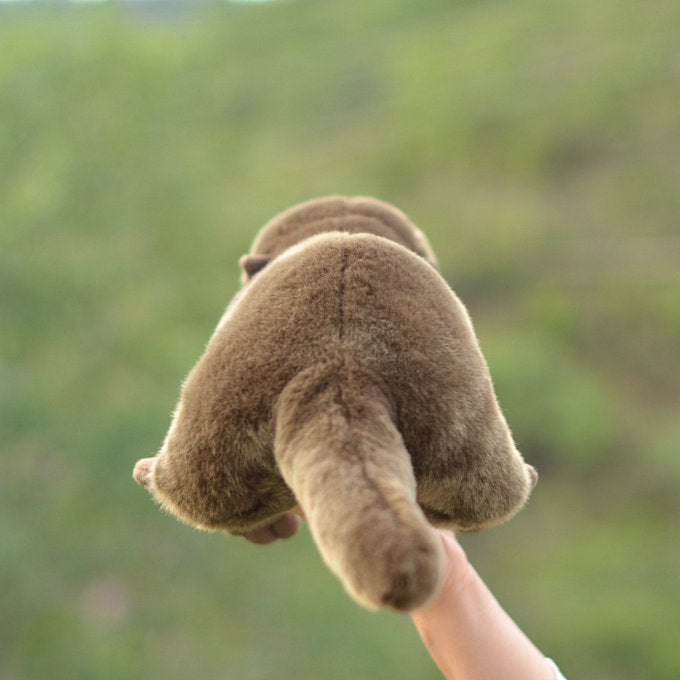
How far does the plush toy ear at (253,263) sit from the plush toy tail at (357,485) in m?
0.50

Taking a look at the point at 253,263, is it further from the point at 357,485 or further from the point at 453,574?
the point at 453,574

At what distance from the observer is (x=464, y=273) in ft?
40.6

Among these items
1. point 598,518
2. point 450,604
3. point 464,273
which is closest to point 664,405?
point 598,518

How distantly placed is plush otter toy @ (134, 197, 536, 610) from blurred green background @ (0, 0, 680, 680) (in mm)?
4627

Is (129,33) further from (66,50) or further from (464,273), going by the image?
(464,273)

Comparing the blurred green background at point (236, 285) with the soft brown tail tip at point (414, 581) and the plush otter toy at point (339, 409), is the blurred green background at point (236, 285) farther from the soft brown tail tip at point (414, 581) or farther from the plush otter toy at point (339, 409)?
the soft brown tail tip at point (414, 581)

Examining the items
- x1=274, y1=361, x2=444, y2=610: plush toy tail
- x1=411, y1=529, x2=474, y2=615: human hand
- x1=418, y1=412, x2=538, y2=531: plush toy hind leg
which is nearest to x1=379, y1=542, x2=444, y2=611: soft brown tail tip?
x1=274, y1=361, x2=444, y2=610: plush toy tail

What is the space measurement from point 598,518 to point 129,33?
7.72 m

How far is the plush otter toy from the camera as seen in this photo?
108 cm

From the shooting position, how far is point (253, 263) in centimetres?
161

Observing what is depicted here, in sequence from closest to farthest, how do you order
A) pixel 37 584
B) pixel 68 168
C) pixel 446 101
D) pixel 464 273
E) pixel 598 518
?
pixel 68 168
pixel 37 584
pixel 598 518
pixel 464 273
pixel 446 101

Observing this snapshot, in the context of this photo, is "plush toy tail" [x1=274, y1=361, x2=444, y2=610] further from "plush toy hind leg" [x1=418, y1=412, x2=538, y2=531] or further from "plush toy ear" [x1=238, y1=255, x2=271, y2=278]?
"plush toy ear" [x1=238, y1=255, x2=271, y2=278]

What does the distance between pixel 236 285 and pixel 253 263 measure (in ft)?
20.4

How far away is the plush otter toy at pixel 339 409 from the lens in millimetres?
1078
